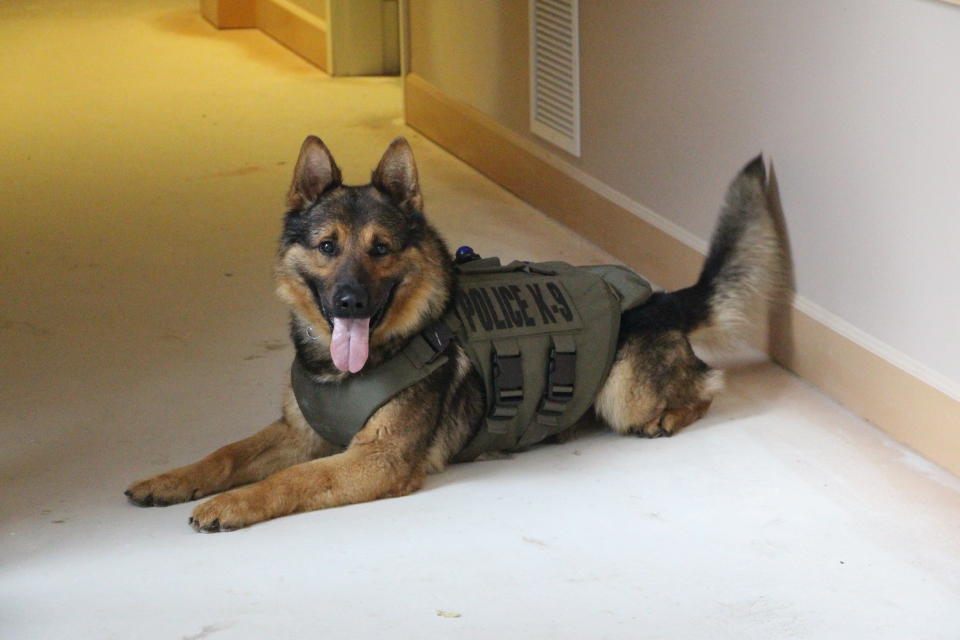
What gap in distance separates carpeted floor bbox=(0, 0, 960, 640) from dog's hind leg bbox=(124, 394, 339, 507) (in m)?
0.06

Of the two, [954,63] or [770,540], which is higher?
[954,63]

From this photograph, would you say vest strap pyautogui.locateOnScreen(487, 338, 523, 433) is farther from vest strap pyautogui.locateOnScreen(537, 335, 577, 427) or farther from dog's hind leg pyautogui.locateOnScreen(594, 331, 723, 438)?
dog's hind leg pyautogui.locateOnScreen(594, 331, 723, 438)

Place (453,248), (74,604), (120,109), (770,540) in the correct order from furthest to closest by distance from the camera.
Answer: (120,109) → (453,248) → (770,540) → (74,604)

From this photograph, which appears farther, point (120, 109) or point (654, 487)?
point (120, 109)

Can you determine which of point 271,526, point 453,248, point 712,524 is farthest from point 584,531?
point 453,248

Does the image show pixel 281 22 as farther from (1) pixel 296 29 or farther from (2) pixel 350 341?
(2) pixel 350 341

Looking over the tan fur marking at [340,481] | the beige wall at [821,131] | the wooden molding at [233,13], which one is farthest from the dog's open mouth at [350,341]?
the wooden molding at [233,13]

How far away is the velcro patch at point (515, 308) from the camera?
3.26 m

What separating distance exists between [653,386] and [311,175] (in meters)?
1.04

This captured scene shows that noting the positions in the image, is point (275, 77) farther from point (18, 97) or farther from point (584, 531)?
point (584, 531)

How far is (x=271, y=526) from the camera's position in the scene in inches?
116

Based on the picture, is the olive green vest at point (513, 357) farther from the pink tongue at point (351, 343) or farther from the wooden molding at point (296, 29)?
the wooden molding at point (296, 29)

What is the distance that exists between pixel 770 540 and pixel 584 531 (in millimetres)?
408

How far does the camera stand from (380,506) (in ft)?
10.1
